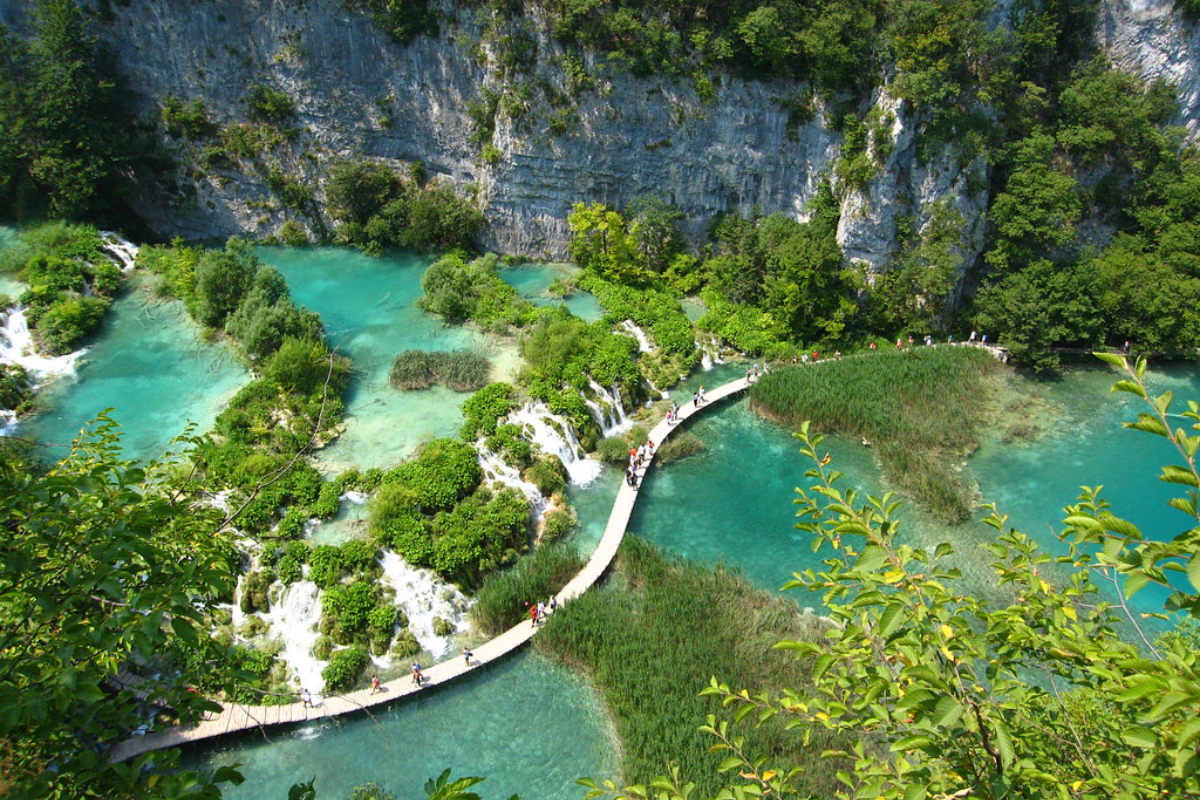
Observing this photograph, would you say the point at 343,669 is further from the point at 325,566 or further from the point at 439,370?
the point at 439,370

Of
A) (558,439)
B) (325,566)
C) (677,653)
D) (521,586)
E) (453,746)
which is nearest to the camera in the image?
(453,746)

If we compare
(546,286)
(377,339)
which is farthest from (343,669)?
(546,286)

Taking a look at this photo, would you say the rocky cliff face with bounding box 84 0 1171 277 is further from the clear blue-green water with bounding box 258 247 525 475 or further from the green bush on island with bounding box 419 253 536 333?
the green bush on island with bounding box 419 253 536 333

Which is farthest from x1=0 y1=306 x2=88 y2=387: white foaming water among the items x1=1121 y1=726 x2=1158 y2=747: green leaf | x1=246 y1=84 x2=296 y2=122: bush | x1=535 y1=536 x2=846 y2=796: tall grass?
x1=1121 y1=726 x2=1158 y2=747: green leaf

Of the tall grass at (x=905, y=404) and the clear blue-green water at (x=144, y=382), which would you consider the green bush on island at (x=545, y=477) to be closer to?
the tall grass at (x=905, y=404)

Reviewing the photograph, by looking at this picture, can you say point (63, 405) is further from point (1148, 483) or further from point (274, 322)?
point (1148, 483)

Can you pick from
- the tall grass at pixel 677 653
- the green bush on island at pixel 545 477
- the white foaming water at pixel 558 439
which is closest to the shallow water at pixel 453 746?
the tall grass at pixel 677 653

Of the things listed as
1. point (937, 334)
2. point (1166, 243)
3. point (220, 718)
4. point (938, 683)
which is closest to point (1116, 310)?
point (1166, 243)
